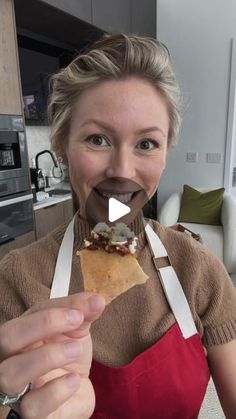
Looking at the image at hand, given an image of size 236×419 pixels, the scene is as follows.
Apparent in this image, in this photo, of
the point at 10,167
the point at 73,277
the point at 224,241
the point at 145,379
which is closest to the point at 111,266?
the point at 73,277

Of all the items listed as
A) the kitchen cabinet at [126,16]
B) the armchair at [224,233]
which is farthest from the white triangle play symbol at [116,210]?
the kitchen cabinet at [126,16]

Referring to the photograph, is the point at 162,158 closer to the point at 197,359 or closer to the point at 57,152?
the point at 57,152

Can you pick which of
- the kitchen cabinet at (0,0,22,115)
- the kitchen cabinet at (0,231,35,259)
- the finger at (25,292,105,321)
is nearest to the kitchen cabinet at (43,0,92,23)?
the kitchen cabinet at (0,0,22,115)

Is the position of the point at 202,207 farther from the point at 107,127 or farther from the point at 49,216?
the point at 107,127

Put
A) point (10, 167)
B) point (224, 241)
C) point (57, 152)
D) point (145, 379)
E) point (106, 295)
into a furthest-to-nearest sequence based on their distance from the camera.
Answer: point (224, 241) → point (10, 167) → point (57, 152) → point (145, 379) → point (106, 295)

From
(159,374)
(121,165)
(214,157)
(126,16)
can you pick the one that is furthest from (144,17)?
(159,374)

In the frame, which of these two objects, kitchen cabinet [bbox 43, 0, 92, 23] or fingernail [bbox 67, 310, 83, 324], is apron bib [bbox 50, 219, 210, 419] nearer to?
fingernail [bbox 67, 310, 83, 324]
